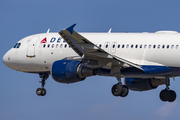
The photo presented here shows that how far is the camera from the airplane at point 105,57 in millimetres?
39250

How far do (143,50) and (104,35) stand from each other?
13.0 ft

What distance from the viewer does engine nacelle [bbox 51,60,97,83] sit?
3928 centimetres

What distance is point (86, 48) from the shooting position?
A: 37.3 metres

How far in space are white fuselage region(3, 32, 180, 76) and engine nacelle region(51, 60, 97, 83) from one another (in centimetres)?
348

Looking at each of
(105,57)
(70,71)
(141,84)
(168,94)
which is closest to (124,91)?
(141,84)

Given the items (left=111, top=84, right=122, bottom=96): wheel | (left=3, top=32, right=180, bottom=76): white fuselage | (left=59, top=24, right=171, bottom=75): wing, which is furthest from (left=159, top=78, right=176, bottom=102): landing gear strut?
(left=111, top=84, right=122, bottom=96): wheel

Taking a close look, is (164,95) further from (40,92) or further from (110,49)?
(40,92)

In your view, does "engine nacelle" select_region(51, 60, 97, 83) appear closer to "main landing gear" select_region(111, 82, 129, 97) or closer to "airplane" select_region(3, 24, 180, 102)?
"airplane" select_region(3, 24, 180, 102)

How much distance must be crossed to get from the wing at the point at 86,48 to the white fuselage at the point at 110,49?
145 centimetres

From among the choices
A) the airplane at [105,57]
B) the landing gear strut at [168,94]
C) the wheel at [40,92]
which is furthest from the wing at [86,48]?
the wheel at [40,92]

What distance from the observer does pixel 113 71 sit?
40.5 meters

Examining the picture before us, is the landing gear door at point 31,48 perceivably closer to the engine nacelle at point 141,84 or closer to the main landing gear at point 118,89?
the main landing gear at point 118,89

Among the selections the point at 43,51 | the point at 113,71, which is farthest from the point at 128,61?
the point at 43,51

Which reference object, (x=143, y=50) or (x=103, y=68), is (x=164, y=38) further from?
(x=103, y=68)
